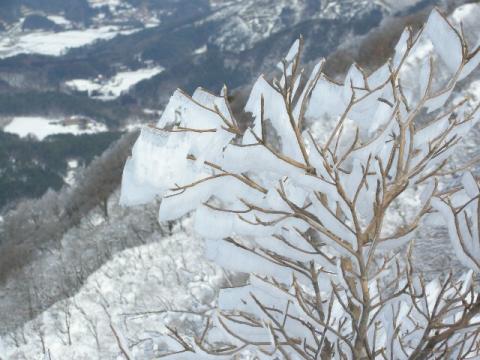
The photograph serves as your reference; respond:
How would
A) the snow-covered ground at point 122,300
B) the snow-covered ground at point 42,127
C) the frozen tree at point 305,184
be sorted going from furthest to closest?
the snow-covered ground at point 42,127 < the snow-covered ground at point 122,300 < the frozen tree at point 305,184

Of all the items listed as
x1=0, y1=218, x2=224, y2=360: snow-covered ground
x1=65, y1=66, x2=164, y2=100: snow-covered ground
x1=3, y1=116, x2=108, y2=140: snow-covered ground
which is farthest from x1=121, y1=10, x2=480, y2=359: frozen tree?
x1=65, y1=66, x2=164, y2=100: snow-covered ground

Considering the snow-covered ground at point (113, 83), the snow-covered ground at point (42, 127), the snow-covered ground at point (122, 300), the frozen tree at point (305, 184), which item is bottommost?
the snow-covered ground at point (113, 83)

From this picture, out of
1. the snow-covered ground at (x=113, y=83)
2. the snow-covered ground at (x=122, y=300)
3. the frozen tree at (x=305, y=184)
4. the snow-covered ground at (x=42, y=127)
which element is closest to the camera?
the frozen tree at (x=305, y=184)

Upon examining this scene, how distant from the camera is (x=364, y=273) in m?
1.98

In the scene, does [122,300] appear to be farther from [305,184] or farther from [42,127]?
[42,127]

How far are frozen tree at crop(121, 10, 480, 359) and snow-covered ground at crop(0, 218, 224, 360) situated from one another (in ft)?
34.8

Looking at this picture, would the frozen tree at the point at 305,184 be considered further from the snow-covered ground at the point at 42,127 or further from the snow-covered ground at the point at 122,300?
the snow-covered ground at the point at 42,127

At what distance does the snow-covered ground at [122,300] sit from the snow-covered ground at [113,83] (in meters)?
156

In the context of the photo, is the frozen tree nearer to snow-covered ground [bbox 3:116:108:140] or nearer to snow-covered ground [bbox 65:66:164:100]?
snow-covered ground [bbox 3:116:108:140]

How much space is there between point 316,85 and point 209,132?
0.58 meters

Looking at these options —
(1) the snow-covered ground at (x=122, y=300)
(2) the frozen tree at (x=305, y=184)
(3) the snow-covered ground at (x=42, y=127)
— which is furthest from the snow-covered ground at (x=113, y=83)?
(2) the frozen tree at (x=305, y=184)

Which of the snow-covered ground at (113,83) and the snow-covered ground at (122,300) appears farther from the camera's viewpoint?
the snow-covered ground at (113,83)

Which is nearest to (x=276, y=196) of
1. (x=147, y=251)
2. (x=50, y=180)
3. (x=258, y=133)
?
(x=258, y=133)

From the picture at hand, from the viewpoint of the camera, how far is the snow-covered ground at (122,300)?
1382 cm
